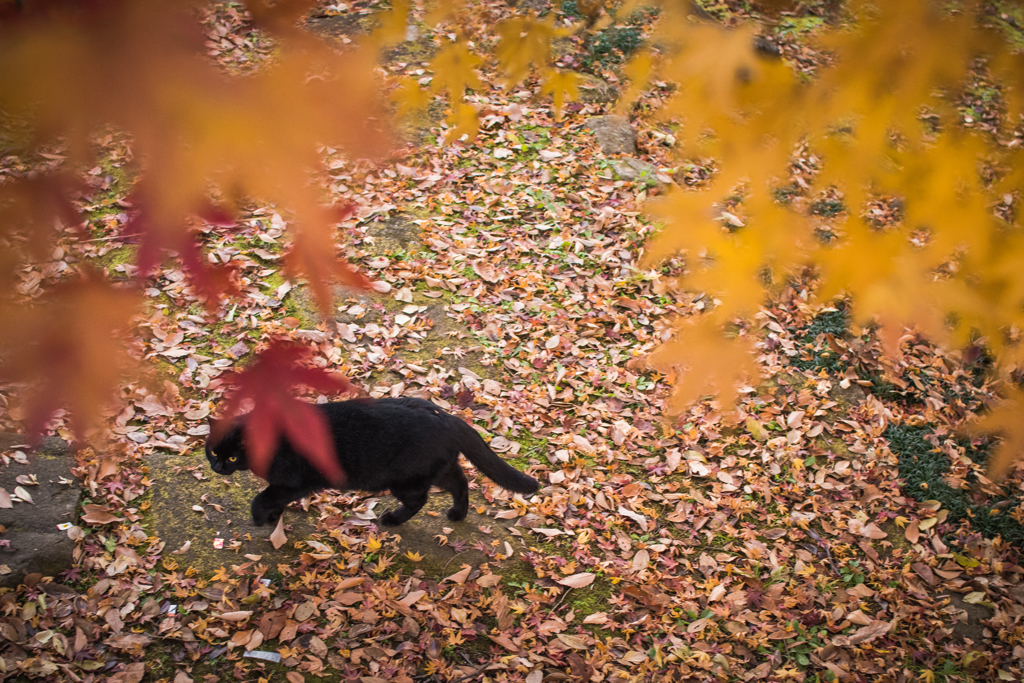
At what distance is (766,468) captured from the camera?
14.5 ft

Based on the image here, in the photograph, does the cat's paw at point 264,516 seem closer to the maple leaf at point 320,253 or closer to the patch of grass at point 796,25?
the maple leaf at point 320,253

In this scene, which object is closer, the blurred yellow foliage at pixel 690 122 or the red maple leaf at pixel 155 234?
the blurred yellow foliage at pixel 690 122

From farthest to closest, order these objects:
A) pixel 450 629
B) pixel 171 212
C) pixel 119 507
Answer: pixel 119 507, pixel 450 629, pixel 171 212

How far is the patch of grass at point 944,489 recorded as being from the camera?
4164 millimetres

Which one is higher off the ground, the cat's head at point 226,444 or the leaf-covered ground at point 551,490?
the cat's head at point 226,444

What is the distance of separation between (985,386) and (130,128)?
20.1ft

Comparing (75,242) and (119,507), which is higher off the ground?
(75,242)

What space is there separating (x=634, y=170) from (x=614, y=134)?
573mm

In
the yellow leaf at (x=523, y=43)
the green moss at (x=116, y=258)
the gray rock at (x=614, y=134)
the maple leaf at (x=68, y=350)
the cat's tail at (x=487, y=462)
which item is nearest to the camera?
the maple leaf at (x=68, y=350)

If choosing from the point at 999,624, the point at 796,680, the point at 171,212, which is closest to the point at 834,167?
the point at 171,212

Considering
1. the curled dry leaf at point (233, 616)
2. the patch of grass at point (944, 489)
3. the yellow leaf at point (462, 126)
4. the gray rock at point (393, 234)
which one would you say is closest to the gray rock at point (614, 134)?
the yellow leaf at point (462, 126)

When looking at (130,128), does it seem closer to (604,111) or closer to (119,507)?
(119,507)

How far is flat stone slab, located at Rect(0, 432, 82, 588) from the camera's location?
311 centimetres

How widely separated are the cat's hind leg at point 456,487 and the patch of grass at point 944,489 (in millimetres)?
3232
